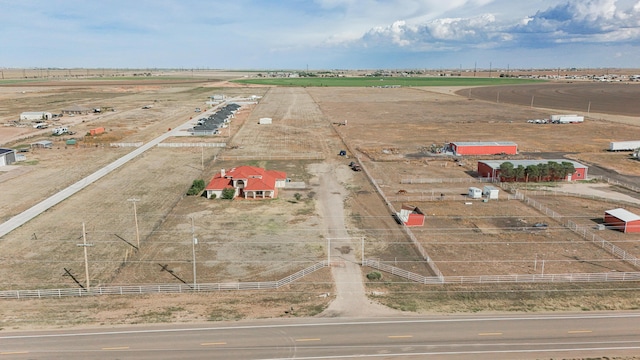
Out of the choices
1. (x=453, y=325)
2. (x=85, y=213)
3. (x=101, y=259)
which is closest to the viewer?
(x=453, y=325)

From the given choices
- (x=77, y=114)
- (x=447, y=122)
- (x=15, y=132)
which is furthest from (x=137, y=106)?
(x=447, y=122)

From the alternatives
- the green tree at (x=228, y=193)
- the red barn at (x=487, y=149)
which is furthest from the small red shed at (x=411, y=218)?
the red barn at (x=487, y=149)

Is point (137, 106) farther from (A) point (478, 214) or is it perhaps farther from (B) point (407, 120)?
(A) point (478, 214)

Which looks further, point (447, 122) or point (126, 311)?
point (447, 122)

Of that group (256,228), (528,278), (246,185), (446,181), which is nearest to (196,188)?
(246,185)

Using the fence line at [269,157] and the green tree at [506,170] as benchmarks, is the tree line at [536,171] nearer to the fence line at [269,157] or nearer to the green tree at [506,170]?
the green tree at [506,170]

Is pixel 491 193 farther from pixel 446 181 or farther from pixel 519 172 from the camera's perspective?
pixel 519 172
